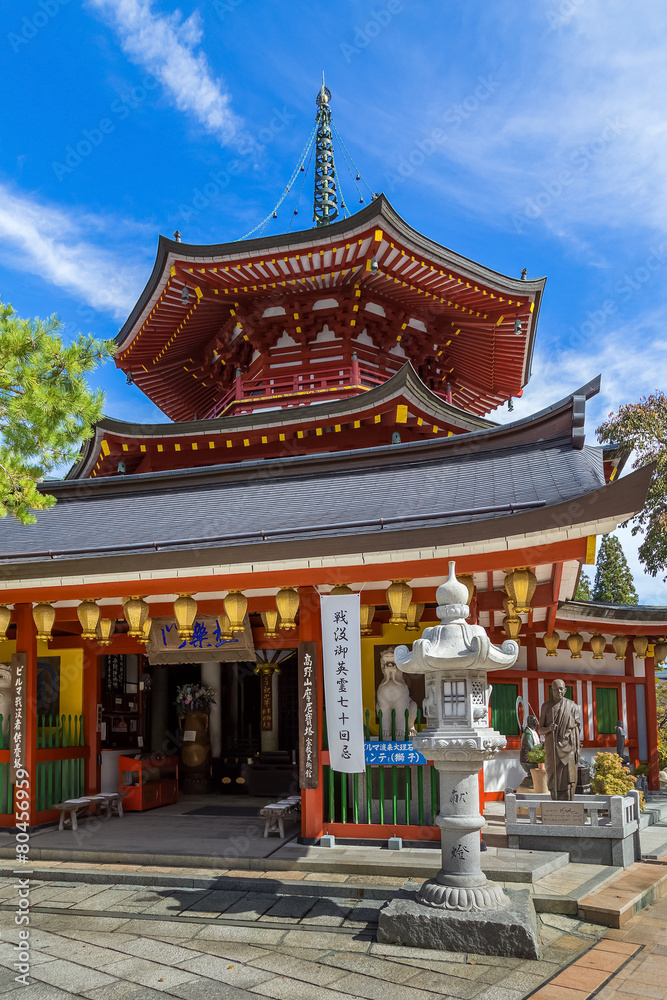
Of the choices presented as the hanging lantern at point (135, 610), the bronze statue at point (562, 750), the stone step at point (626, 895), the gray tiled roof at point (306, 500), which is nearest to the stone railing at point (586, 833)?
the stone step at point (626, 895)

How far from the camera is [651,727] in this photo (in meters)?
16.1

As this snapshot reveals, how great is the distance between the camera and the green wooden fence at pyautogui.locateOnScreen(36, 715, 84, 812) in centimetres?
1034

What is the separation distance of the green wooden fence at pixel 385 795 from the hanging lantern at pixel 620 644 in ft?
26.6

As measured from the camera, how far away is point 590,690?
15328 millimetres

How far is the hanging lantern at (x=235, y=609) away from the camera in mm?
8477

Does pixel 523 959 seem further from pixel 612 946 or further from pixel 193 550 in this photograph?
pixel 193 550

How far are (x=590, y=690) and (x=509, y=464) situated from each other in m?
8.13

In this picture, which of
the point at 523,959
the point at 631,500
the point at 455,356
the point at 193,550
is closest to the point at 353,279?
the point at 455,356

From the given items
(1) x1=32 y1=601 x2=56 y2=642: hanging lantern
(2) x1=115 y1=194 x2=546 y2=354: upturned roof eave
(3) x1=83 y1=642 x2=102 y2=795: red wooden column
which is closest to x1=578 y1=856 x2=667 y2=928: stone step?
(1) x1=32 y1=601 x2=56 y2=642: hanging lantern

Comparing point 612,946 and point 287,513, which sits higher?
point 287,513

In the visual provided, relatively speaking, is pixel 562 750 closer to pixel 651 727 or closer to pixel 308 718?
pixel 308 718

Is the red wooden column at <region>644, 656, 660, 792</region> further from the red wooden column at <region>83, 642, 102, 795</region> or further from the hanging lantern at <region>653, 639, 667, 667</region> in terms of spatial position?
the red wooden column at <region>83, 642, 102, 795</region>

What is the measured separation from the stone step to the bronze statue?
45.1 inches

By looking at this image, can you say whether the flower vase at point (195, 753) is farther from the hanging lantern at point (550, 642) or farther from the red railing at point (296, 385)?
the hanging lantern at point (550, 642)
